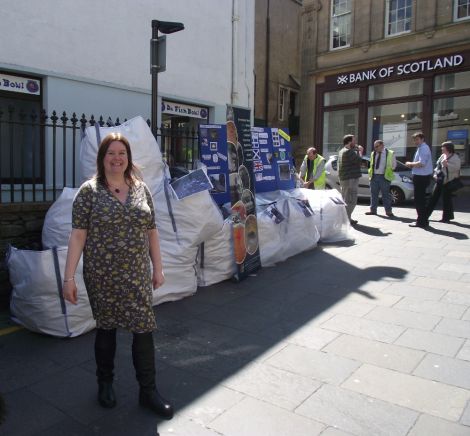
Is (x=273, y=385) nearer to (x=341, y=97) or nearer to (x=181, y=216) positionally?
(x=181, y=216)

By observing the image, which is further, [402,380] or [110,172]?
[402,380]

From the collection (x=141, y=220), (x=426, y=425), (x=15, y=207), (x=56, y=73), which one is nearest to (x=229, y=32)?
(x=56, y=73)

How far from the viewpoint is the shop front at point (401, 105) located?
16.1 metres

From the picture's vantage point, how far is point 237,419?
269 centimetres

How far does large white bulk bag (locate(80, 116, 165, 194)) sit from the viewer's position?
484 centimetres

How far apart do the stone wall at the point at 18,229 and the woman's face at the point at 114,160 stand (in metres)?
2.59

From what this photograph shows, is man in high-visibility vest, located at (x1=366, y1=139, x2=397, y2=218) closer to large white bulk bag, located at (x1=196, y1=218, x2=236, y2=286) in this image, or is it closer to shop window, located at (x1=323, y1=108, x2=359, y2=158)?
large white bulk bag, located at (x1=196, y1=218, x2=236, y2=286)

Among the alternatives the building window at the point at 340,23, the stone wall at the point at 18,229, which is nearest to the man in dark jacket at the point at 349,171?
the stone wall at the point at 18,229

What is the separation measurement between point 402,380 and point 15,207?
407 centimetres

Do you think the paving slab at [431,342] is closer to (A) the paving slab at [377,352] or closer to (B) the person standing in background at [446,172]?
(A) the paving slab at [377,352]

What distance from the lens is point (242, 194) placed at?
5715mm

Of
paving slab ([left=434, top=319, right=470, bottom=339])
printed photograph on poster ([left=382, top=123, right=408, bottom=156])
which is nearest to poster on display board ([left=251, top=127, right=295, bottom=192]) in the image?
paving slab ([left=434, top=319, right=470, bottom=339])

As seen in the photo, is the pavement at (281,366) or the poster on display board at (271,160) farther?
the poster on display board at (271,160)

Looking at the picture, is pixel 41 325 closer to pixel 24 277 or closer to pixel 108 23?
pixel 24 277
